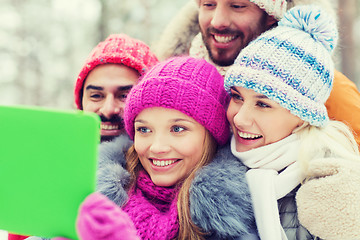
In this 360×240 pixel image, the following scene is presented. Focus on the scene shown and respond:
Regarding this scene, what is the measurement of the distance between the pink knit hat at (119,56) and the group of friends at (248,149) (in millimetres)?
533

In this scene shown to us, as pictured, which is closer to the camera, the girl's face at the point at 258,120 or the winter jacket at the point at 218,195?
the winter jacket at the point at 218,195

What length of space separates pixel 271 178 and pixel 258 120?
0.31m

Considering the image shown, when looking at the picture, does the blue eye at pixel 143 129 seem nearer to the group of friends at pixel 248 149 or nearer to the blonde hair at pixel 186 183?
the group of friends at pixel 248 149

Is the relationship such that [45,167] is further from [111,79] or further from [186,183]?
[111,79]

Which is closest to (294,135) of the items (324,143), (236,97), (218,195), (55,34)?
(324,143)

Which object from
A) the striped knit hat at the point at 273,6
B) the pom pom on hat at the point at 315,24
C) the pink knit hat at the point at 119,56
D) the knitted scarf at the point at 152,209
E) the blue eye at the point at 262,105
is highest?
the striped knit hat at the point at 273,6

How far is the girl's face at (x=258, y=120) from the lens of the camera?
6.40ft

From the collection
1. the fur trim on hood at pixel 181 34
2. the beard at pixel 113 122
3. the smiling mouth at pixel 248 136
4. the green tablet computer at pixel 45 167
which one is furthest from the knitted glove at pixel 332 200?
the fur trim on hood at pixel 181 34

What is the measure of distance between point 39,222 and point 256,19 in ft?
6.33

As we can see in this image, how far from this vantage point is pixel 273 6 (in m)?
2.57

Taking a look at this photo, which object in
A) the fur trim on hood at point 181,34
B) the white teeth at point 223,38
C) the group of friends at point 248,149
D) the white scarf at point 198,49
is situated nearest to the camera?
the group of friends at point 248,149

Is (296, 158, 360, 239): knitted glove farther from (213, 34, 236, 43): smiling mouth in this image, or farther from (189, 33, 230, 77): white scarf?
(189, 33, 230, 77): white scarf

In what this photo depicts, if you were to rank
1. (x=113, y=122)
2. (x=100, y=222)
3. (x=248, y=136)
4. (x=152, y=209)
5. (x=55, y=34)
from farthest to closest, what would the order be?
(x=55, y=34), (x=113, y=122), (x=248, y=136), (x=152, y=209), (x=100, y=222)

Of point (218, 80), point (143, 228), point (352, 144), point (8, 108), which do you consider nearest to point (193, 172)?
point (143, 228)
